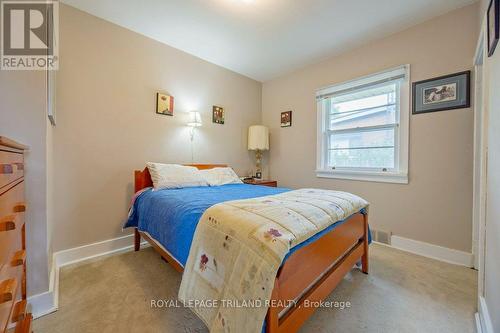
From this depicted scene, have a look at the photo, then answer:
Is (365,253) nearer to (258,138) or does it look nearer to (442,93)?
(442,93)

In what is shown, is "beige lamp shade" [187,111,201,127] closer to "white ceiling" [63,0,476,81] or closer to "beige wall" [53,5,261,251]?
"beige wall" [53,5,261,251]

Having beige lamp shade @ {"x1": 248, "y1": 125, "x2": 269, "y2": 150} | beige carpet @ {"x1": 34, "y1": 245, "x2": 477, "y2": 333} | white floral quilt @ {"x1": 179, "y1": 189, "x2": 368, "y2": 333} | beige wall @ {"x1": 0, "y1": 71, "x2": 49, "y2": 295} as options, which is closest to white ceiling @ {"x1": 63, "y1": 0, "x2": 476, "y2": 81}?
beige lamp shade @ {"x1": 248, "y1": 125, "x2": 269, "y2": 150}

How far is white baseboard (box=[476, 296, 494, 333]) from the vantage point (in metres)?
1.05

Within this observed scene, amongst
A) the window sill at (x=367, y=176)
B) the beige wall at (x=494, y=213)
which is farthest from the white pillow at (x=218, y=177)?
the beige wall at (x=494, y=213)

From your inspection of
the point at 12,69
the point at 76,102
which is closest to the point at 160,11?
the point at 76,102

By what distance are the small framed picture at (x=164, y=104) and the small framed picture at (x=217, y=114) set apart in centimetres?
68

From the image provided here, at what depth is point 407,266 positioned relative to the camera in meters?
1.94

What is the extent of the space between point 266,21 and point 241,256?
7.88ft

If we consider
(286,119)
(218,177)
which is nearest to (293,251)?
(218,177)

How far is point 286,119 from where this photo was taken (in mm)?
3521

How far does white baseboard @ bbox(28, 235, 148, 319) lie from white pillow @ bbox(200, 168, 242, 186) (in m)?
1.08

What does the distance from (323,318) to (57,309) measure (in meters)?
1.75

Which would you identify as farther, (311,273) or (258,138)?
(258,138)

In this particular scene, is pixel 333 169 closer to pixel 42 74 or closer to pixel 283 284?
pixel 283 284
